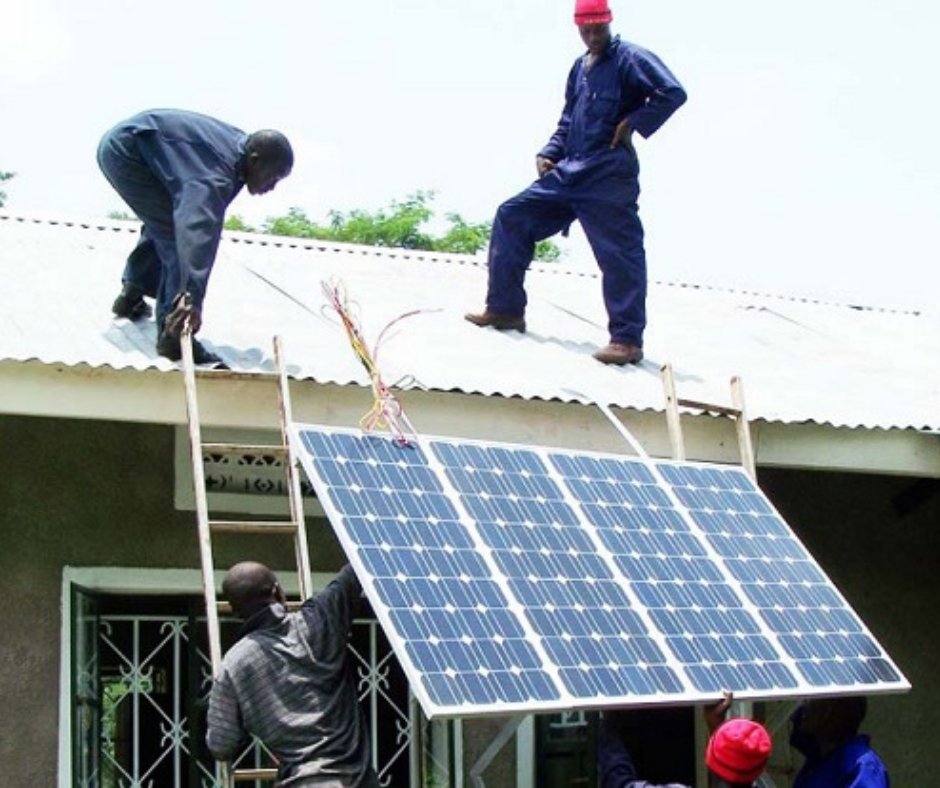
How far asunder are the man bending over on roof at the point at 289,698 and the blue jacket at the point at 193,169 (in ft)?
4.94

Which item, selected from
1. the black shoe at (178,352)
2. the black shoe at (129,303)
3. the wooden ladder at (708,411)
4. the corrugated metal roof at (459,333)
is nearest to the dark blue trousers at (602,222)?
the corrugated metal roof at (459,333)

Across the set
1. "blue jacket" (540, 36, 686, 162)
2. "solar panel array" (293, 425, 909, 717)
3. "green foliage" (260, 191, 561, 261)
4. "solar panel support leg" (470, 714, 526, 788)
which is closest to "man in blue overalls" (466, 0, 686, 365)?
"blue jacket" (540, 36, 686, 162)

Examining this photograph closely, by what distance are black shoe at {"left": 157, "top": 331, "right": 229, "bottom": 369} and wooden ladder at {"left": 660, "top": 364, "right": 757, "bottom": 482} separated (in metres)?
1.78

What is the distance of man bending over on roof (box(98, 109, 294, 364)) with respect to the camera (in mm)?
7508

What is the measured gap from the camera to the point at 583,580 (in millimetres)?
6781

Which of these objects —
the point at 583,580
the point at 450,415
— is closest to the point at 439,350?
the point at 450,415

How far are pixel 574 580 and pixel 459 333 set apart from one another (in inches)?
116

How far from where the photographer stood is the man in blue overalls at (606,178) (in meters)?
9.31

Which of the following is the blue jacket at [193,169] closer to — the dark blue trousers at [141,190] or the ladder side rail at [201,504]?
the dark blue trousers at [141,190]

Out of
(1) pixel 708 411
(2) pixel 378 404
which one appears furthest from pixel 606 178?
(2) pixel 378 404

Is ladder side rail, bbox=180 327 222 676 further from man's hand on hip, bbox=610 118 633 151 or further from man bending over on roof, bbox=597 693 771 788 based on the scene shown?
man's hand on hip, bbox=610 118 633 151

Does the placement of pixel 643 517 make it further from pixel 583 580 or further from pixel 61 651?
pixel 61 651

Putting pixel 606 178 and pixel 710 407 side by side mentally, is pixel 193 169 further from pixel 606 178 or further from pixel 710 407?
pixel 606 178

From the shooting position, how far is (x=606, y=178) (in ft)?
30.8
